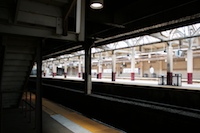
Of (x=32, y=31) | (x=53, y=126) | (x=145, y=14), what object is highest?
(x=145, y=14)

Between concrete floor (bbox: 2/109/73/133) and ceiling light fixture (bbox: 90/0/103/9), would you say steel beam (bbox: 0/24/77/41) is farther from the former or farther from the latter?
concrete floor (bbox: 2/109/73/133)

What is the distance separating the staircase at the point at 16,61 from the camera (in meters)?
4.08

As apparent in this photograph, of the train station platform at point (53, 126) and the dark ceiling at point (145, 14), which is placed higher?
the dark ceiling at point (145, 14)

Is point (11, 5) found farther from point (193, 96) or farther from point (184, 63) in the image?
point (184, 63)

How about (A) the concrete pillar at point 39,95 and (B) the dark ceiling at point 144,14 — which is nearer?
(A) the concrete pillar at point 39,95

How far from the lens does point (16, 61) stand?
4.76 m

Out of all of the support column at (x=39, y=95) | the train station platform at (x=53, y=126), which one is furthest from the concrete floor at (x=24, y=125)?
the support column at (x=39, y=95)

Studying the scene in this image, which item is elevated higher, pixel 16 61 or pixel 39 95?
pixel 16 61

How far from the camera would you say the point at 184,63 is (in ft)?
73.8

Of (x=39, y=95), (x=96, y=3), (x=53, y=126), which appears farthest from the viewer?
(x=53, y=126)

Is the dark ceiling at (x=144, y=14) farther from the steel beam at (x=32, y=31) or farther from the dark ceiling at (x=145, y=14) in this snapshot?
the steel beam at (x=32, y=31)

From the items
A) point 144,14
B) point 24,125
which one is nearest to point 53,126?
point 24,125

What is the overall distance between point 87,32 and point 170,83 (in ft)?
19.6

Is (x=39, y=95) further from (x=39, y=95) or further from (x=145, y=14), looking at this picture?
(x=145, y=14)
